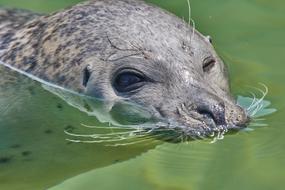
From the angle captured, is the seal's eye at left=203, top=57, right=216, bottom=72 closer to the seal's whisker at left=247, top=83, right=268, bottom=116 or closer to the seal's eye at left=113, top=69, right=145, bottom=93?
the seal's whisker at left=247, top=83, right=268, bottom=116

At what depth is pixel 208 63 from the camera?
568 cm

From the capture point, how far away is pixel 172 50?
18.1 feet

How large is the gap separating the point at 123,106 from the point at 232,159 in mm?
785

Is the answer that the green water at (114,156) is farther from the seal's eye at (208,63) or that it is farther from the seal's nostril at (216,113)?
the seal's eye at (208,63)

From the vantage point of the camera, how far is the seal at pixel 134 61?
5.12m

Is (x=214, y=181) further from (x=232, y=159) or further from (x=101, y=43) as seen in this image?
(x=101, y=43)

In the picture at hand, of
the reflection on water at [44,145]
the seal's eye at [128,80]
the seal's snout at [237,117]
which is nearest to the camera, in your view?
the reflection on water at [44,145]

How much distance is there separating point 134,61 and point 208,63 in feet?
1.80

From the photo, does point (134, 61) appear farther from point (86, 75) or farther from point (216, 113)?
point (216, 113)

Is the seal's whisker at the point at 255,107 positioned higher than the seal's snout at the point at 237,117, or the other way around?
the seal's whisker at the point at 255,107

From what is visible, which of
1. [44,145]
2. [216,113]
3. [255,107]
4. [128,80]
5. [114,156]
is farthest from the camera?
[255,107]

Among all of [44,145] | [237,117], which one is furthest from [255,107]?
[44,145]

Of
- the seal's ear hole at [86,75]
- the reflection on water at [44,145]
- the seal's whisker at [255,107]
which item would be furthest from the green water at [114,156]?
the seal's ear hole at [86,75]

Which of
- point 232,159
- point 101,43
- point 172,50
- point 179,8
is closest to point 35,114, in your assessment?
point 101,43
